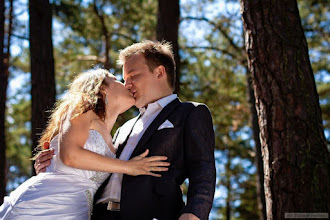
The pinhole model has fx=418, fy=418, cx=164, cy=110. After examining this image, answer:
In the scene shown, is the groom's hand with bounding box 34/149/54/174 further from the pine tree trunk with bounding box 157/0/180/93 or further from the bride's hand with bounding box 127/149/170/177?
the pine tree trunk with bounding box 157/0/180/93

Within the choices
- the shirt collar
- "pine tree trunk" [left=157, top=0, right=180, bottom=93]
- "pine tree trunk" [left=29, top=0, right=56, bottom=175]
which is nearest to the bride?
the shirt collar

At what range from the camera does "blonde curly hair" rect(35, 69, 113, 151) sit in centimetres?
276

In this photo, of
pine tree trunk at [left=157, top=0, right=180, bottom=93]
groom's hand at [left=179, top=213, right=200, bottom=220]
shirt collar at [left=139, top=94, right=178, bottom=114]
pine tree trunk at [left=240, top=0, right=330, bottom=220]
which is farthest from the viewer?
pine tree trunk at [left=157, top=0, right=180, bottom=93]

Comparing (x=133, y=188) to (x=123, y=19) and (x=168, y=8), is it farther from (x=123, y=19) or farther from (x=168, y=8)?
(x=123, y=19)

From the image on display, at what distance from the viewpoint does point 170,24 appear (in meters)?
6.59

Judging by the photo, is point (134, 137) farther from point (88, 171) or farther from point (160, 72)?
point (160, 72)

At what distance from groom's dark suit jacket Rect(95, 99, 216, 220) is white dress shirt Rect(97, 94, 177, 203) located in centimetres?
14

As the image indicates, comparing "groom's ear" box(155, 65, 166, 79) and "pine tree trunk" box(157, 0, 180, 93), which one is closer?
"groom's ear" box(155, 65, 166, 79)

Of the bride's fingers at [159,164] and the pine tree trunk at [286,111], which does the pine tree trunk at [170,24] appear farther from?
the bride's fingers at [159,164]

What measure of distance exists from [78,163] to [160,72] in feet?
3.52

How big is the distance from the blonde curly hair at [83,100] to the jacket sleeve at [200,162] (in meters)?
0.65

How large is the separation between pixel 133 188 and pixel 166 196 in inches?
8.5

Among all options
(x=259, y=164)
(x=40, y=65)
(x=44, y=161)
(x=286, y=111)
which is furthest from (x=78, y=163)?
(x=259, y=164)

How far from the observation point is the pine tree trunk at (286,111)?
10.9 ft
